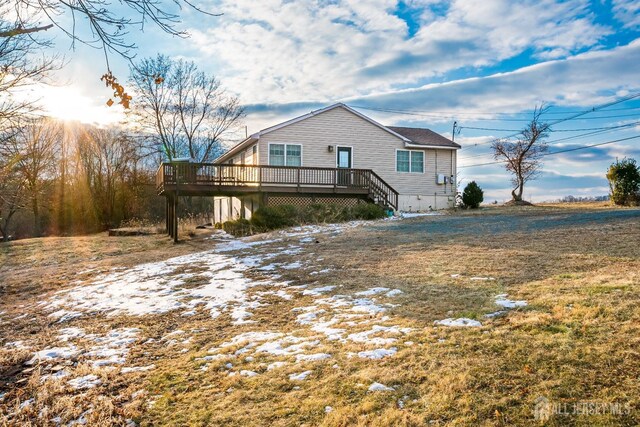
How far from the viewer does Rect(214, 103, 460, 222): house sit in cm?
2262

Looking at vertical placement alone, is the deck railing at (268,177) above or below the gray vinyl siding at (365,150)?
below

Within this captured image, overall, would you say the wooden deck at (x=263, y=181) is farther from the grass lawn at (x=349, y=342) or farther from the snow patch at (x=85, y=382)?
the snow patch at (x=85, y=382)

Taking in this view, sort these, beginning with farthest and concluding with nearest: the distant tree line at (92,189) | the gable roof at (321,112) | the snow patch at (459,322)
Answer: the distant tree line at (92,189) < the gable roof at (321,112) < the snow patch at (459,322)

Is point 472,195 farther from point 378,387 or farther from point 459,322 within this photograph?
point 378,387

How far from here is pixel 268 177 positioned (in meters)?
20.6

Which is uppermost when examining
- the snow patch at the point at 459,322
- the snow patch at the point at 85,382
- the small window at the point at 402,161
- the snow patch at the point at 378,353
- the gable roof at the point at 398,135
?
the gable roof at the point at 398,135

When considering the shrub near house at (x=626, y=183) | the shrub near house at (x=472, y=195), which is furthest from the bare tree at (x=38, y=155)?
the shrub near house at (x=626, y=183)

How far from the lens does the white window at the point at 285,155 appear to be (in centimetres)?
2255

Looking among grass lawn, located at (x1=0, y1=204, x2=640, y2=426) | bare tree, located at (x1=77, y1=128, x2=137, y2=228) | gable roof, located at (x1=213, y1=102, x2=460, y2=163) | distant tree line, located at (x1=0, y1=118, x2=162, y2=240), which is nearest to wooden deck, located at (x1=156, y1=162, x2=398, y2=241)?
gable roof, located at (x1=213, y1=102, x2=460, y2=163)

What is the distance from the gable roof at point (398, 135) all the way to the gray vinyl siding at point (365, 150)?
215mm

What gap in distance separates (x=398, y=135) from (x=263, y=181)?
857 centimetres

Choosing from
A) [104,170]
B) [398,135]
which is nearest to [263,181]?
[398,135]

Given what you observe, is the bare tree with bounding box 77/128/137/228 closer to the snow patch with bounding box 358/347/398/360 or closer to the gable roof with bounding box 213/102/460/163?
the gable roof with bounding box 213/102/460/163

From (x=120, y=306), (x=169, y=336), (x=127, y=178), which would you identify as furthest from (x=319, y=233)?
(x=127, y=178)
